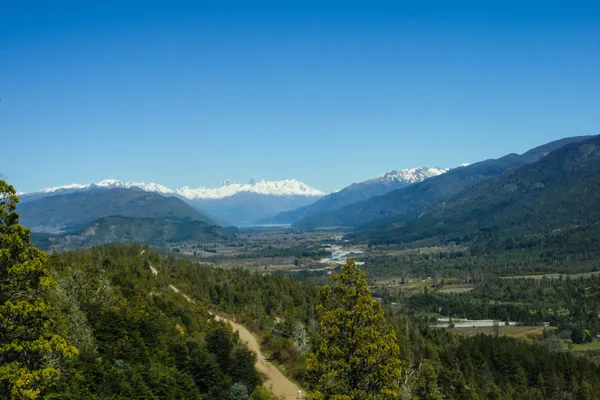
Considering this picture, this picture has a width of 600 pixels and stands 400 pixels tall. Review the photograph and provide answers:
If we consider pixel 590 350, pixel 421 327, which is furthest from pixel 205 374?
pixel 590 350

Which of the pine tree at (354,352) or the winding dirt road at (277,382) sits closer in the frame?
the pine tree at (354,352)

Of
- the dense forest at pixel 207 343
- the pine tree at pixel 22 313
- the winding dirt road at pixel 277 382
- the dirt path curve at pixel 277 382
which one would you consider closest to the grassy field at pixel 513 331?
the dense forest at pixel 207 343

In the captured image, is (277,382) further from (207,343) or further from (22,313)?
(22,313)

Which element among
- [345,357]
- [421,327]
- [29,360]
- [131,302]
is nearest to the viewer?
[29,360]

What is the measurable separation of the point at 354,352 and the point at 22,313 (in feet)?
63.6

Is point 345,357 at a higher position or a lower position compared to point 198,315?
higher

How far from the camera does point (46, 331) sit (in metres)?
29.4

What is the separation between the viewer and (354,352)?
30203 millimetres

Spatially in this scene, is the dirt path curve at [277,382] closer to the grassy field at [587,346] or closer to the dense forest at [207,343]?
the dense forest at [207,343]

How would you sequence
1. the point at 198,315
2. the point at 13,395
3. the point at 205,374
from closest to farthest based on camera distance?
the point at 13,395 < the point at 205,374 < the point at 198,315

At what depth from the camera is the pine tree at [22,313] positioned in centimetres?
2698

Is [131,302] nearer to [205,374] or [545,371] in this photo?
[205,374]

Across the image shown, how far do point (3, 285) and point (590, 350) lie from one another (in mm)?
176434

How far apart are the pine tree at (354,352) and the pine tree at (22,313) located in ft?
48.2
